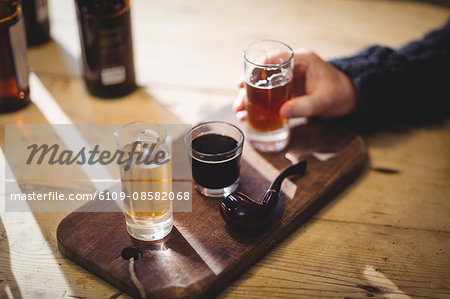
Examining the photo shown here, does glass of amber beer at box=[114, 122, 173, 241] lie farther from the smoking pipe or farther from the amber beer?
the amber beer

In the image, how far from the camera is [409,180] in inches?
39.4

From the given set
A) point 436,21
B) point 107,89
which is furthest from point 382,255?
point 436,21

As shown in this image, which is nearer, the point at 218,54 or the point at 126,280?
the point at 126,280

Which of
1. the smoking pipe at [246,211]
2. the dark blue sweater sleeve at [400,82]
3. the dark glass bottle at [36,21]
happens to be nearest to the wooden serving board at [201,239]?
the smoking pipe at [246,211]

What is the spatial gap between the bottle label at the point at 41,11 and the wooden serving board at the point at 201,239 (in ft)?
2.15

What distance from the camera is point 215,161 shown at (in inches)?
33.7

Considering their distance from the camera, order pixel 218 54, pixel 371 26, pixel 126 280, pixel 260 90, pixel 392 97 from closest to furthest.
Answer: pixel 126 280 → pixel 260 90 → pixel 392 97 → pixel 218 54 → pixel 371 26

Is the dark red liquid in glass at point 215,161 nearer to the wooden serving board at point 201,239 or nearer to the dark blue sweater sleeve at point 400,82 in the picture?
the wooden serving board at point 201,239

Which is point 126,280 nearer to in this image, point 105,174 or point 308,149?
point 105,174

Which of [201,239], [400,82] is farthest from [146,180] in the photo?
[400,82]

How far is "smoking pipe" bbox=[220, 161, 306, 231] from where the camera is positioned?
807 millimetres

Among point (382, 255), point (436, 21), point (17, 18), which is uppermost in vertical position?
point (17, 18)

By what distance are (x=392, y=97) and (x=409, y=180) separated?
227 mm

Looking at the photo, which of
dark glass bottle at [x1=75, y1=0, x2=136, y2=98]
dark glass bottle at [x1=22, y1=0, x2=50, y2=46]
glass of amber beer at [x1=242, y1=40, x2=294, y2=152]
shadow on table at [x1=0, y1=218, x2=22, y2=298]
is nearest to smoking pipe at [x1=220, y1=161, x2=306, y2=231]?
glass of amber beer at [x1=242, y1=40, x2=294, y2=152]
